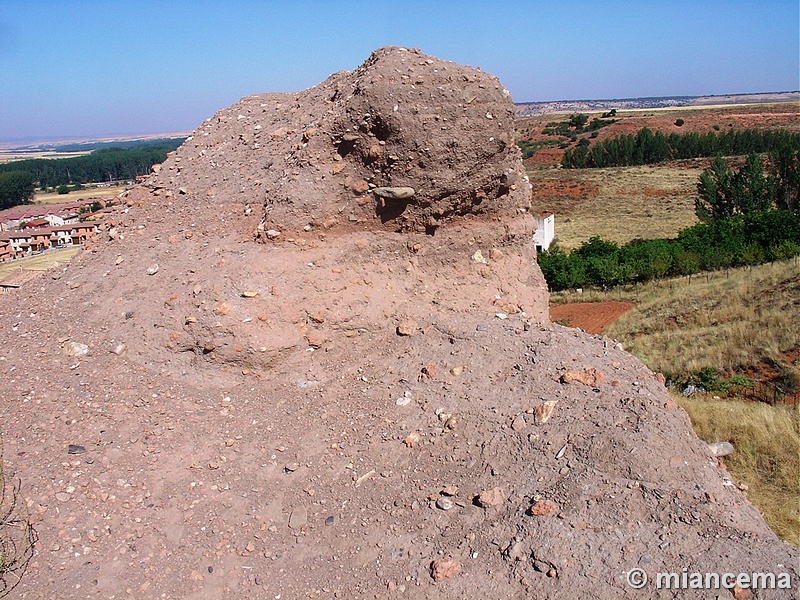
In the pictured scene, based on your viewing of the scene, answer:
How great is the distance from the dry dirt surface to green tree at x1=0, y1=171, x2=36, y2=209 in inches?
3708

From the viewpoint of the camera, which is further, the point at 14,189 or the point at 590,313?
the point at 14,189

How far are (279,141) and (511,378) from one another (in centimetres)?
440

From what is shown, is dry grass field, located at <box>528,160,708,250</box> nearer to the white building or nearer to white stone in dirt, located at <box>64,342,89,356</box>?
the white building

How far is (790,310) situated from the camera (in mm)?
16359

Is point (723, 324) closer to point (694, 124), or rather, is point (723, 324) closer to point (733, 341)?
point (733, 341)

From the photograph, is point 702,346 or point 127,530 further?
point 702,346

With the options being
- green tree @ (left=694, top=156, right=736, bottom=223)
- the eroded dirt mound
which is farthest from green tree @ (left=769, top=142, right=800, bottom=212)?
the eroded dirt mound

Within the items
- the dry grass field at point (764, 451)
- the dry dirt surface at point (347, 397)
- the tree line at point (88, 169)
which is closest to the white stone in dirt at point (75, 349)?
the dry dirt surface at point (347, 397)

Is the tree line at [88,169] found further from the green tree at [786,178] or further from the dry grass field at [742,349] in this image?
the dry grass field at [742,349]

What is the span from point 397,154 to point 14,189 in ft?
323

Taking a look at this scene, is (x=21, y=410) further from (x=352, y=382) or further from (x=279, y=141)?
(x=279, y=141)

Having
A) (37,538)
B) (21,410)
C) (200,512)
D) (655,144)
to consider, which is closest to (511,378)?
(200,512)

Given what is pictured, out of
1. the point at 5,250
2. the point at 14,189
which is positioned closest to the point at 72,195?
the point at 14,189

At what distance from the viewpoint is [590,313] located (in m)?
22.8
